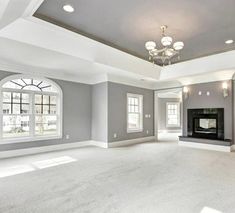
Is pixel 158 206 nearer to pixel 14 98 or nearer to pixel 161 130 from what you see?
pixel 14 98

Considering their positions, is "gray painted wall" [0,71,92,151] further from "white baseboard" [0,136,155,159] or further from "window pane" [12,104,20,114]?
"window pane" [12,104,20,114]

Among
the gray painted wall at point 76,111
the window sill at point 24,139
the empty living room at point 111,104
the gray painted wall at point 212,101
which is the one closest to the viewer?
the empty living room at point 111,104

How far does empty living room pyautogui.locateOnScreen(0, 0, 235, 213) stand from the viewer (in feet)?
8.57

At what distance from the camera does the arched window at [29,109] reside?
5047mm

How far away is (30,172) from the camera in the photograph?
11.8 ft

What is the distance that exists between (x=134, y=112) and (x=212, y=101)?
3.17m

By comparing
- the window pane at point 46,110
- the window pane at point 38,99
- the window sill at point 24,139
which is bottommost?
the window sill at point 24,139

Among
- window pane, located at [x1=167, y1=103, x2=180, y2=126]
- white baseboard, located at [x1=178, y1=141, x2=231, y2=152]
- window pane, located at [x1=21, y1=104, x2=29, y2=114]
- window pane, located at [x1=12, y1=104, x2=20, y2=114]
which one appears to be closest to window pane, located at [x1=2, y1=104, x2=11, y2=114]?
window pane, located at [x1=12, y1=104, x2=20, y2=114]

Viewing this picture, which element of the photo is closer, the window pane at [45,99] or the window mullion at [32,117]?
the window mullion at [32,117]

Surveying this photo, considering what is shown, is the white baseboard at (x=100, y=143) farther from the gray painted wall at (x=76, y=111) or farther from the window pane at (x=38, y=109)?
the window pane at (x=38, y=109)

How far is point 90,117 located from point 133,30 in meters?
4.07

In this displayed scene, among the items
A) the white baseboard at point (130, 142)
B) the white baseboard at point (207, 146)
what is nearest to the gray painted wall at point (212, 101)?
the white baseboard at point (207, 146)

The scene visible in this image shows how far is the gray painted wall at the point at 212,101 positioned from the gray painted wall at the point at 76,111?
13.8 ft

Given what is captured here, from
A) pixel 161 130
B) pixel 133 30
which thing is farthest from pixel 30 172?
pixel 161 130
